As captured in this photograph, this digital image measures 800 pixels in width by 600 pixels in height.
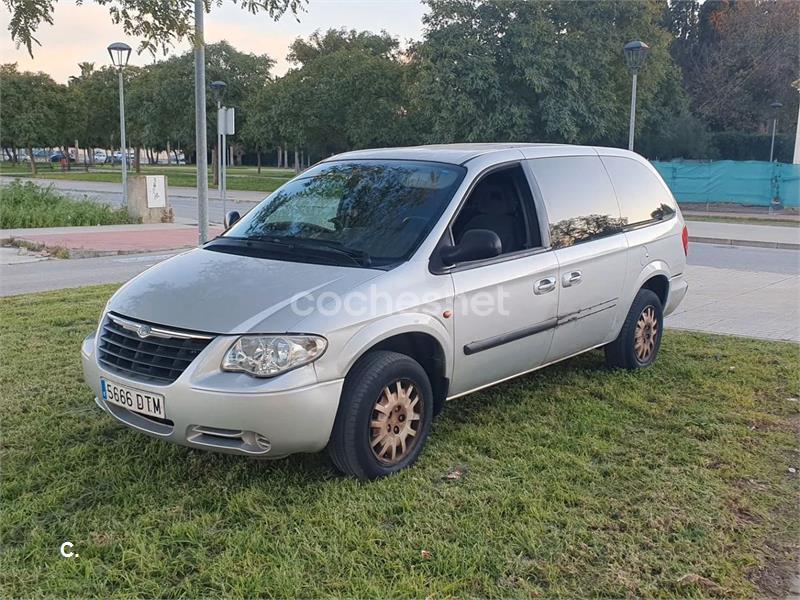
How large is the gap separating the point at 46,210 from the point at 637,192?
54.6ft

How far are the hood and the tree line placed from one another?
29.9 metres

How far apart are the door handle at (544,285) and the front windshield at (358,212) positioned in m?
0.85

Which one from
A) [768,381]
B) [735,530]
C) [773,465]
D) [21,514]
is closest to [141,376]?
[21,514]

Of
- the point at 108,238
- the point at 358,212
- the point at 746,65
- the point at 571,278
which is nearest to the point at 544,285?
the point at 571,278

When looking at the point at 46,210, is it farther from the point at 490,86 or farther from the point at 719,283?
the point at 490,86

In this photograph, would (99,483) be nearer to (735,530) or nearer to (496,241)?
(496,241)

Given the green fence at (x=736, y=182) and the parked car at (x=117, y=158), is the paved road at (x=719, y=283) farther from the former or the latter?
the parked car at (x=117, y=158)

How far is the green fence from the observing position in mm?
27953

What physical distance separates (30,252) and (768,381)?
1282 cm

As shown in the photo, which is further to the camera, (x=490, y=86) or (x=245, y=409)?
(x=490, y=86)

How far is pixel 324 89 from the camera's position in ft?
132

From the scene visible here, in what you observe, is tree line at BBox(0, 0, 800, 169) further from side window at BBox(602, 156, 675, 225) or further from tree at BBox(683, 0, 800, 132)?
side window at BBox(602, 156, 675, 225)

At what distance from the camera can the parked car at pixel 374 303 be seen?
372 centimetres

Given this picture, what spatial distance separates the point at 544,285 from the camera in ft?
16.4
